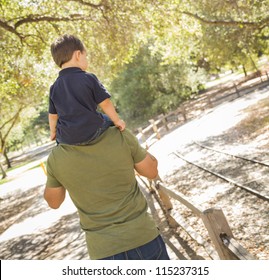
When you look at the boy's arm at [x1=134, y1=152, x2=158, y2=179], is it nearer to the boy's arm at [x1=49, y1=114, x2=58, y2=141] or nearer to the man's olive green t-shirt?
the man's olive green t-shirt

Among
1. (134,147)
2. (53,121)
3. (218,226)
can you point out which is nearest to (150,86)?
(218,226)

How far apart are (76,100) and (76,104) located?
0.03m

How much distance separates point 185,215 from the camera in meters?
8.04

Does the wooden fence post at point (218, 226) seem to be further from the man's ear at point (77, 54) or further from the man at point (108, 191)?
the man's ear at point (77, 54)

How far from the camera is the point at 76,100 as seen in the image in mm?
2092

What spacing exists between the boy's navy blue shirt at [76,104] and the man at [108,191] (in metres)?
0.09

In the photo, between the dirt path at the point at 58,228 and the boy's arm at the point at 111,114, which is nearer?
the boy's arm at the point at 111,114

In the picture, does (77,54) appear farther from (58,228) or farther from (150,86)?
(150,86)

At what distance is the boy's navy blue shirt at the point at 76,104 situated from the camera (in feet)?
6.81

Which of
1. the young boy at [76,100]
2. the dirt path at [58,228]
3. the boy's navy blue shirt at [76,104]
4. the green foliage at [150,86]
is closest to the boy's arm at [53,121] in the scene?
the young boy at [76,100]

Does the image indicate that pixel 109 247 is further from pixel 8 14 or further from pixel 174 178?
pixel 8 14

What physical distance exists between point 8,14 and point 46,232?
30.4 feet

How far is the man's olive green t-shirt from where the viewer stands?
2146mm

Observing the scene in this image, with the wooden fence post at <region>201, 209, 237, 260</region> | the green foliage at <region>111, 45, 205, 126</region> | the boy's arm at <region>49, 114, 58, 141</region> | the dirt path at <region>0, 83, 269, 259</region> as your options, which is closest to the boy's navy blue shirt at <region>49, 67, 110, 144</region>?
the boy's arm at <region>49, 114, 58, 141</region>
